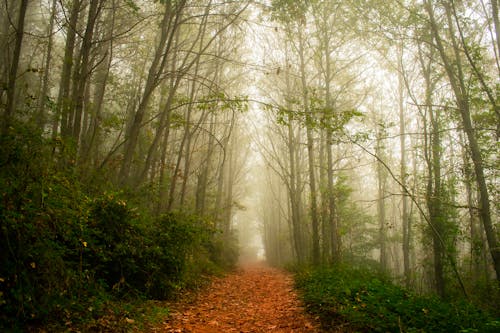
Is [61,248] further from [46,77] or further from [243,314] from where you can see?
[46,77]

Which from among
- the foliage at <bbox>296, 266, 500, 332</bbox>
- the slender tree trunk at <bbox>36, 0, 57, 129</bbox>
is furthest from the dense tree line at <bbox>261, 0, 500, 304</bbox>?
the slender tree trunk at <bbox>36, 0, 57, 129</bbox>

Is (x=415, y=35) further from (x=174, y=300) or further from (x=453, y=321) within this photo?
(x=174, y=300)

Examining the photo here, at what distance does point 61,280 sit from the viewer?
3631 millimetres

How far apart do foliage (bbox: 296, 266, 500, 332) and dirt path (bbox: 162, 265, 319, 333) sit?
41 cm

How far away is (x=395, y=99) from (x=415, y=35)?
859 centimetres

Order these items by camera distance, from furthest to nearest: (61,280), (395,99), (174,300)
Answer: (395,99) → (174,300) → (61,280)

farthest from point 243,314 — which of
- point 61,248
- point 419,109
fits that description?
point 419,109

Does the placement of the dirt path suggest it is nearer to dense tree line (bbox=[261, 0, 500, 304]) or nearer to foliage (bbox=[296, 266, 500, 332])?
foliage (bbox=[296, 266, 500, 332])

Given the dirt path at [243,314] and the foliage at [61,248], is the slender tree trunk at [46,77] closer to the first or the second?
the foliage at [61,248]

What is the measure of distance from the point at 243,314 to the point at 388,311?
2.60m

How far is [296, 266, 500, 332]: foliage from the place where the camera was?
361 cm

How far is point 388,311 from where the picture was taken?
4.14 metres

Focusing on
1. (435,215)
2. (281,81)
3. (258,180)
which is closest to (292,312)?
(435,215)

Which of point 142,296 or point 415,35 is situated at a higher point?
point 415,35
